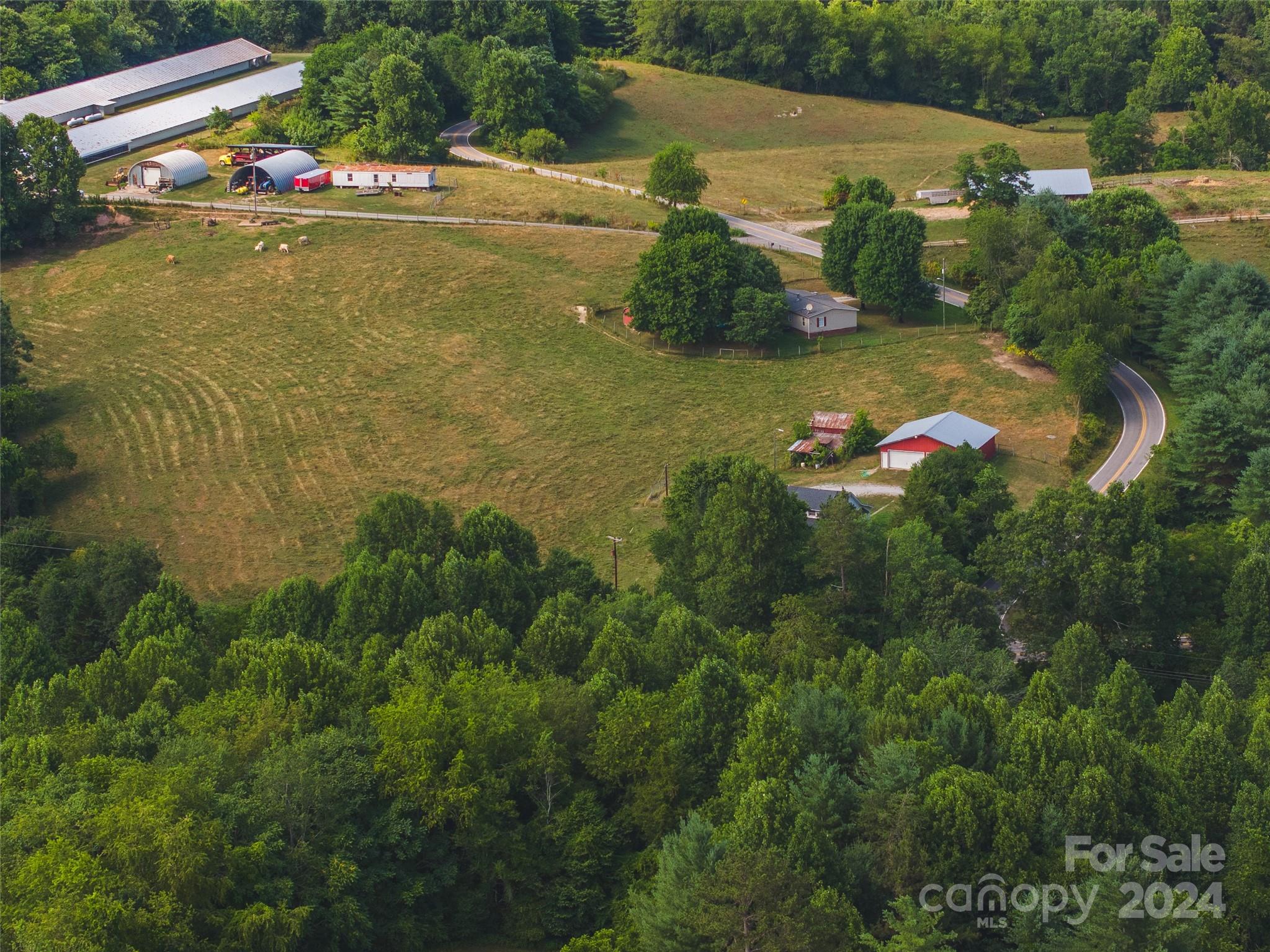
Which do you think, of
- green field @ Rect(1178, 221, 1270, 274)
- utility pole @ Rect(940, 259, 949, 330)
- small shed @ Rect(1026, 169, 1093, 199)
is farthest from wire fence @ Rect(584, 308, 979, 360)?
small shed @ Rect(1026, 169, 1093, 199)

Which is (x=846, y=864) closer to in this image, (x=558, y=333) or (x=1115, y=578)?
(x=1115, y=578)

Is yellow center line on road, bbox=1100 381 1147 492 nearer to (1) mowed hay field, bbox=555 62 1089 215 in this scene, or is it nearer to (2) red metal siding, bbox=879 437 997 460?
(2) red metal siding, bbox=879 437 997 460

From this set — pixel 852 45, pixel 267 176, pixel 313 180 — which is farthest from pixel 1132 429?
pixel 852 45

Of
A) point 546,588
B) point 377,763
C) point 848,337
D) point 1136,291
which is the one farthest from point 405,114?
point 377,763

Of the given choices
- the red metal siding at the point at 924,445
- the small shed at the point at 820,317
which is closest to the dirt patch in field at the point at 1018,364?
the small shed at the point at 820,317

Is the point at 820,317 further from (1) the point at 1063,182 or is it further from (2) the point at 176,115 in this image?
(2) the point at 176,115

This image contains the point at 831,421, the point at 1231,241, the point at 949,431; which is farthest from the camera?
the point at 1231,241
